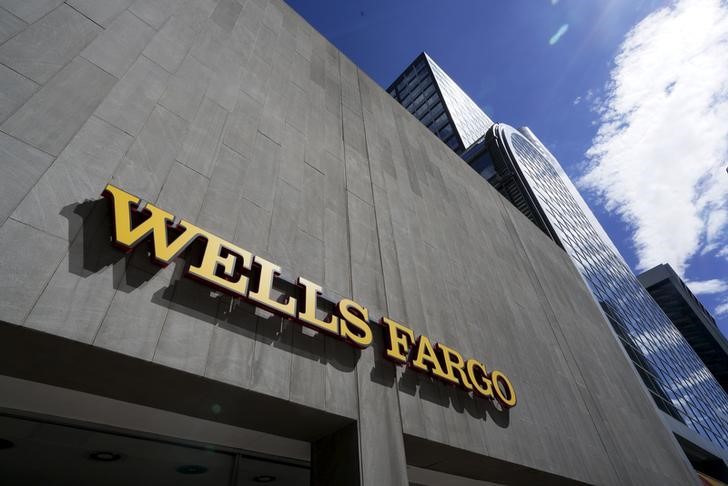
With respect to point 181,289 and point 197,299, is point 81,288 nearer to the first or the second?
point 181,289

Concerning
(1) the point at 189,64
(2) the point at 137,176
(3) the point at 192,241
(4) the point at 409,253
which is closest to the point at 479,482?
(4) the point at 409,253

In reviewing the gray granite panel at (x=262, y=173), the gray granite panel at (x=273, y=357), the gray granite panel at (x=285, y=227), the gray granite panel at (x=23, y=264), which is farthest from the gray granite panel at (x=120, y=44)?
the gray granite panel at (x=273, y=357)

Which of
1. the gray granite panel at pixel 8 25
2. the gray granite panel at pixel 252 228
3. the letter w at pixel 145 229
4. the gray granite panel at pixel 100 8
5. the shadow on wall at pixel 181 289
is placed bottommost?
the shadow on wall at pixel 181 289

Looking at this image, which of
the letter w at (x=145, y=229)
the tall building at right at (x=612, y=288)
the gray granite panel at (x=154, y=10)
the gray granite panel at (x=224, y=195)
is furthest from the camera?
the tall building at right at (x=612, y=288)

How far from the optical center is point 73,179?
214 inches

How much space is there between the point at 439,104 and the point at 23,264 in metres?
74.8

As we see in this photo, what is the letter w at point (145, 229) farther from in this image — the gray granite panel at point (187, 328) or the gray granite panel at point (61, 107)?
the gray granite panel at point (61, 107)

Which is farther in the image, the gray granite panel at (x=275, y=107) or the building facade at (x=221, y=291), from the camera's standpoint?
the gray granite panel at (x=275, y=107)

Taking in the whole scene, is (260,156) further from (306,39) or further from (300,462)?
(306,39)

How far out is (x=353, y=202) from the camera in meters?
10.6

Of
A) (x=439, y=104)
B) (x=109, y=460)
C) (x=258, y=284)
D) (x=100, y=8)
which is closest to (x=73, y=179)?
A: (x=258, y=284)

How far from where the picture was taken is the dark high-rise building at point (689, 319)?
330ft

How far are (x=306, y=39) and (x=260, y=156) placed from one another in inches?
311

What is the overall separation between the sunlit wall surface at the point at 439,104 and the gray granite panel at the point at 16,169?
6234 centimetres
